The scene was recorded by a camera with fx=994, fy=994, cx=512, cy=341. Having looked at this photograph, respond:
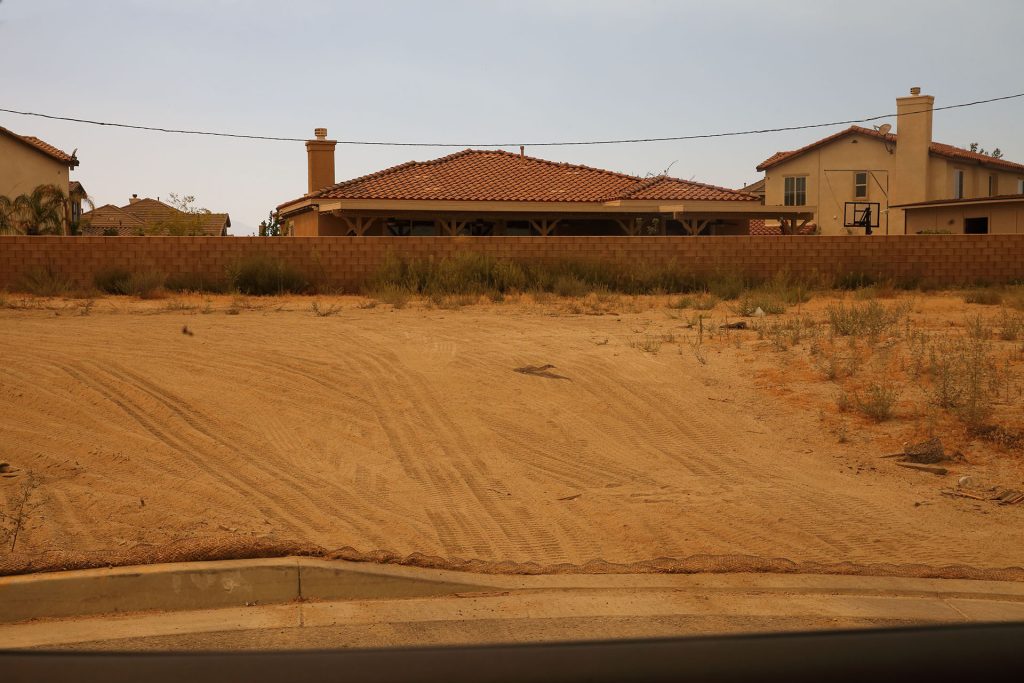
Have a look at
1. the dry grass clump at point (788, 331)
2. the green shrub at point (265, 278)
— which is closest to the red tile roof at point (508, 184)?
the green shrub at point (265, 278)

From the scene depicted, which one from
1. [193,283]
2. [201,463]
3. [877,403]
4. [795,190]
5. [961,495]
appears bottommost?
[961,495]

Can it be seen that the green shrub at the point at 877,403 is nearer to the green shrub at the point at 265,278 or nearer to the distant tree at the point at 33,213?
the green shrub at the point at 265,278

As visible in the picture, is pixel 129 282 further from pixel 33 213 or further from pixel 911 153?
pixel 911 153

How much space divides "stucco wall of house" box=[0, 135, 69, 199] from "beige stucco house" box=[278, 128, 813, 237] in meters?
14.0

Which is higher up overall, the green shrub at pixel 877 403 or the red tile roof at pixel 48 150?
the red tile roof at pixel 48 150

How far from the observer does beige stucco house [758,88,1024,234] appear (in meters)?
45.8

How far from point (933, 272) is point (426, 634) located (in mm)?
21060

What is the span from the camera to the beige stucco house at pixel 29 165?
41219mm

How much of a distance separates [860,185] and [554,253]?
30.3 m

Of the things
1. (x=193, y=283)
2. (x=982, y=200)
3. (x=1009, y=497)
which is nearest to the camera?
(x=1009, y=497)

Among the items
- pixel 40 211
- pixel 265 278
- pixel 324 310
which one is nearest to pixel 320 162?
pixel 40 211

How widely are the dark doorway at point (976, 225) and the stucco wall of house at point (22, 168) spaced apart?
38.9 meters

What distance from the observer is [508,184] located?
112ft

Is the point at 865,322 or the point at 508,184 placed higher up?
the point at 508,184
